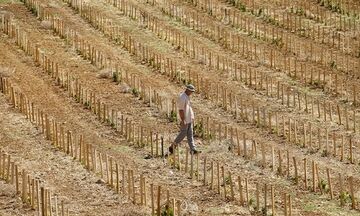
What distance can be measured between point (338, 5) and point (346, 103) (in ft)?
42.5

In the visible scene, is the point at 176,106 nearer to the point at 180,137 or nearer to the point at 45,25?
→ the point at 180,137

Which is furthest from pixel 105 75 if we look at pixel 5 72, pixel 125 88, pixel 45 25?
pixel 45 25

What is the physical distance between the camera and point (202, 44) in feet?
100

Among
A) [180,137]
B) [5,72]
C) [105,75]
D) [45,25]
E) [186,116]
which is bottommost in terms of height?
[105,75]

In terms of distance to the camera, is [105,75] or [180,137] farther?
[105,75]

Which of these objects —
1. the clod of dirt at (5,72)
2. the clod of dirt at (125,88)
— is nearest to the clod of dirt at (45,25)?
the clod of dirt at (5,72)

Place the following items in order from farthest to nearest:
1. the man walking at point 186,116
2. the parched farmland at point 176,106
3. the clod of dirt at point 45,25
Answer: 1. the clod of dirt at point 45,25
2. the man walking at point 186,116
3. the parched farmland at point 176,106

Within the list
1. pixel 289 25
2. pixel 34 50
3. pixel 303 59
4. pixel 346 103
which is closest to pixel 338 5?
pixel 289 25

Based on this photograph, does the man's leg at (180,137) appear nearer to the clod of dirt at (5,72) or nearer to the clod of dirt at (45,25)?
the clod of dirt at (5,72)

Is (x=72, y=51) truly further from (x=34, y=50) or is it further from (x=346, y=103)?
(x=346, y=103)

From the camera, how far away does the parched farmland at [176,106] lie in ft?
52.3

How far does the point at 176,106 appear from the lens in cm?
2281

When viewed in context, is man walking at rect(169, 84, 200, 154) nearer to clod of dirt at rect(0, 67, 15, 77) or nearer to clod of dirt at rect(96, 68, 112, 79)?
clod of dirt at rect(96, 68, 112, 79)

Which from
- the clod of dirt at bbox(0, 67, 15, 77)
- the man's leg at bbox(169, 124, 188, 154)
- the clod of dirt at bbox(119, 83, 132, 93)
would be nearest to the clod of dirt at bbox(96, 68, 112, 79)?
the clod of dirt at bbox(119, 83, 132, 93)
